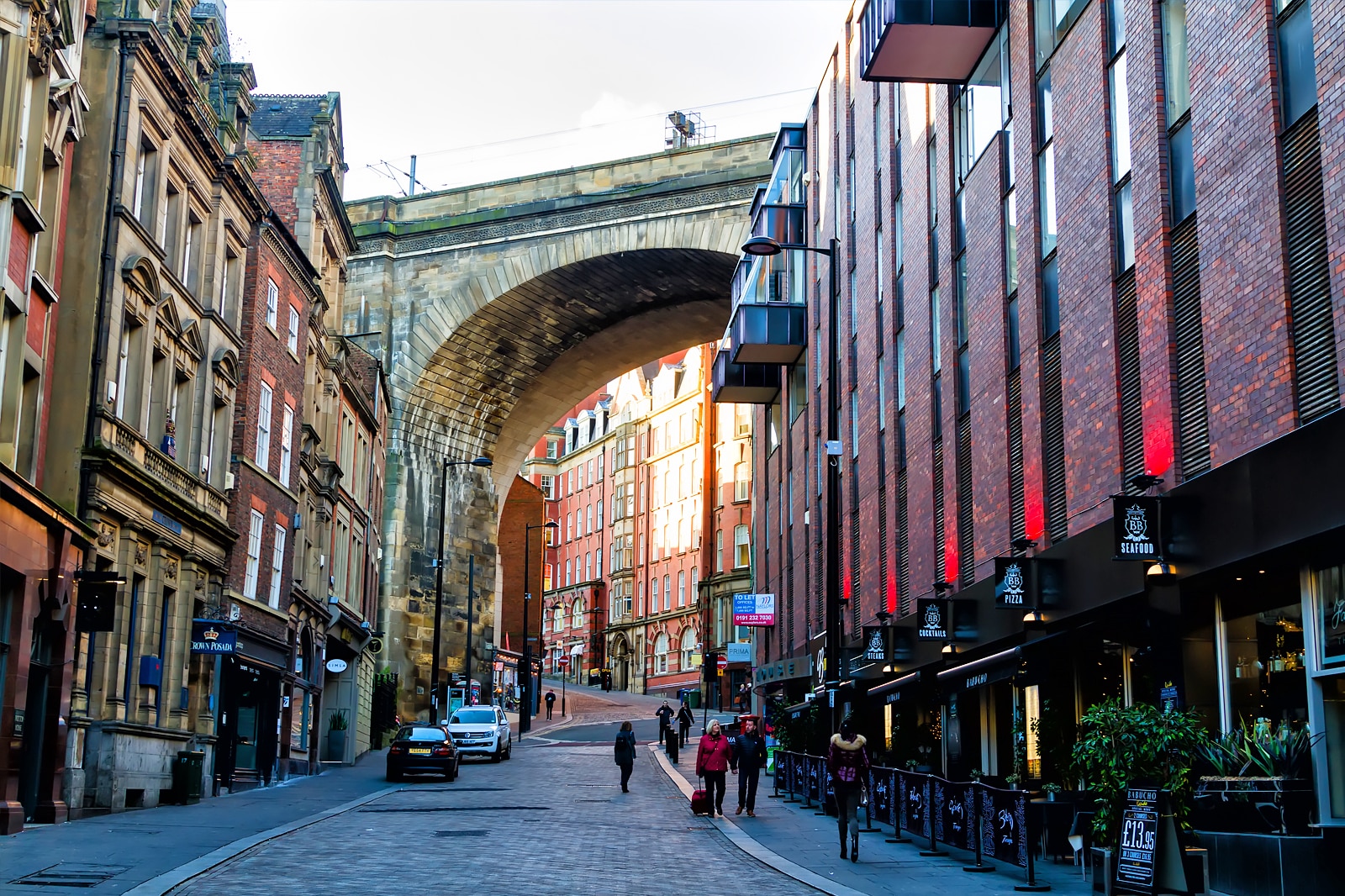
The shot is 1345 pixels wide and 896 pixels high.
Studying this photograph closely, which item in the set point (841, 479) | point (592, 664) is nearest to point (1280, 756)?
point (841, 479)

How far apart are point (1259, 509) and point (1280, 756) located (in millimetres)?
2229

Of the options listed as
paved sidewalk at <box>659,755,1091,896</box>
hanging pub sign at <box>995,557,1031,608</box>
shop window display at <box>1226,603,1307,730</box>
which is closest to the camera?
shop window display at <box>1226,603,1307,730</box>

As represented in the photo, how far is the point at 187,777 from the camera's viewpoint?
2644cm

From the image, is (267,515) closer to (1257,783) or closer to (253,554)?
(253,554)

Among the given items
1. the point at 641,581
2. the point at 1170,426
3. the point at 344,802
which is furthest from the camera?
Answer: the point at 641,581

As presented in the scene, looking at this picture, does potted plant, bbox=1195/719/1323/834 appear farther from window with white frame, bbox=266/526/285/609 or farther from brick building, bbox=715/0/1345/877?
window with white frame, bbox=266/526/285/609

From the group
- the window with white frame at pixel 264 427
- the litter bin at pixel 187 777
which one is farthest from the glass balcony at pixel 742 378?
the litter bin at pixel 187 777

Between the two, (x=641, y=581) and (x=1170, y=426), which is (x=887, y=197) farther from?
(x=641, y=581)

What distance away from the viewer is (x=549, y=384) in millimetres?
65312

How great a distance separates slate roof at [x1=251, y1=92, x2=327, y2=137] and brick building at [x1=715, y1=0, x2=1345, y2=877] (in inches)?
589

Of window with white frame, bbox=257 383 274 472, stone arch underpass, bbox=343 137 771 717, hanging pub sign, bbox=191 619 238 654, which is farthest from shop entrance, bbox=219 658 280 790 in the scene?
stone arch underpass, bbox=343 137 771 717

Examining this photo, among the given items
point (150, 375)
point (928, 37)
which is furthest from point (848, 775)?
point (150, 375)

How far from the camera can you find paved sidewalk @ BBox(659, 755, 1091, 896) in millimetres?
14984

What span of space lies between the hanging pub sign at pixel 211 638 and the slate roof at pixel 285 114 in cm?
1558
